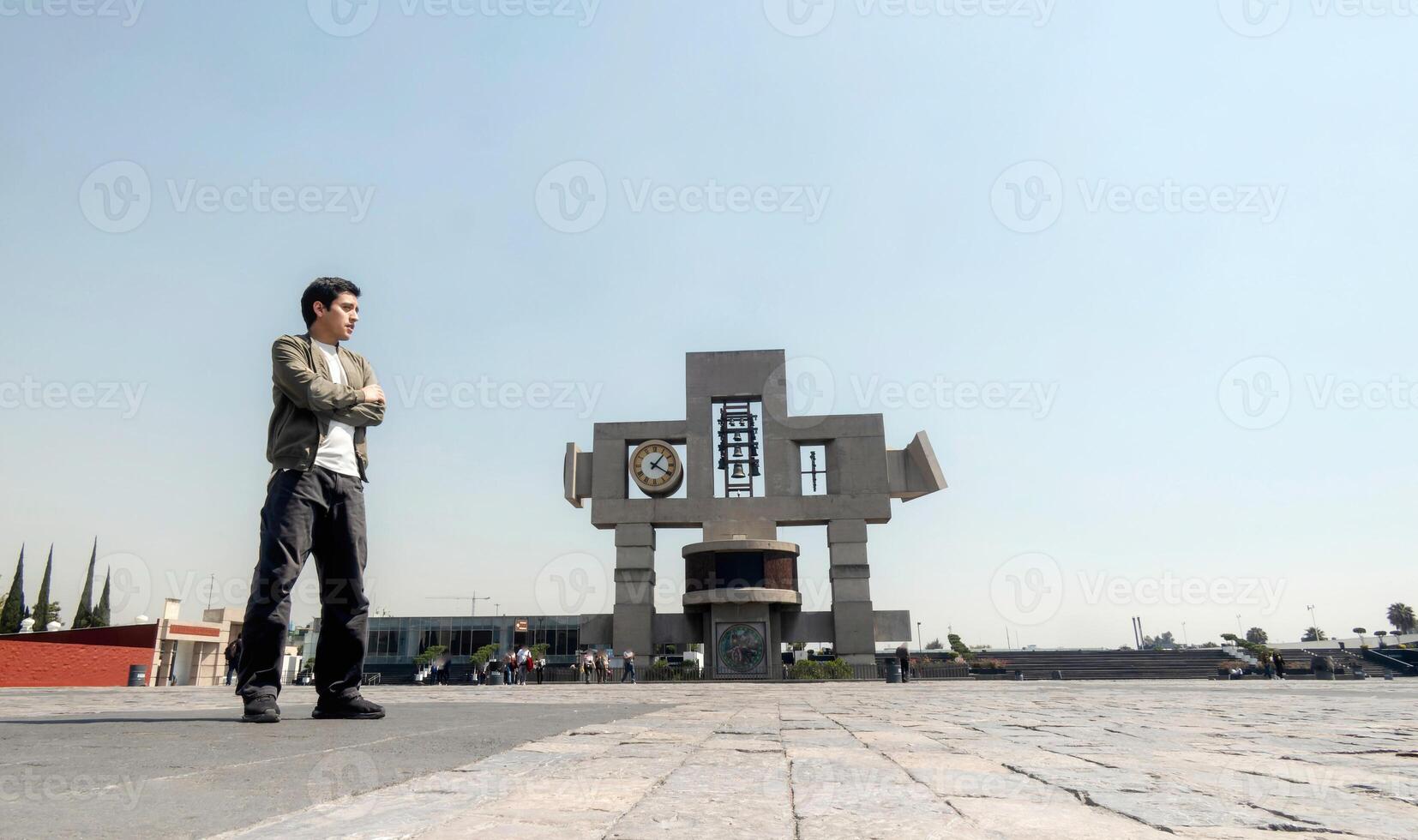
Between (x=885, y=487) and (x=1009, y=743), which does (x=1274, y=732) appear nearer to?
(x=1009, y=743)

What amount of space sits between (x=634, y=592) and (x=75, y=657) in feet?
59.3

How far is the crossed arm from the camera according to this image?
3.88 metres

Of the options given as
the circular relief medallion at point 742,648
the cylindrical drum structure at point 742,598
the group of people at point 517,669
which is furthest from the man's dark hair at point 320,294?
the circular relief medallion at point 742,648

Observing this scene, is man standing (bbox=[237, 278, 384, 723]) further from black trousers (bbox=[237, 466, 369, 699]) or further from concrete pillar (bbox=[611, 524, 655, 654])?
concrete pillar (bbox=[611, 524, 655, 654])

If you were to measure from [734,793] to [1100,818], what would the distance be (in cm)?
90

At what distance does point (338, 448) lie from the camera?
4.05 metres

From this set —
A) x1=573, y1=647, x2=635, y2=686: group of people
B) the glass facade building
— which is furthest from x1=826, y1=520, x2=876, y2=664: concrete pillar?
the glass facade building

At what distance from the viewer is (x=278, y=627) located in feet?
12.0

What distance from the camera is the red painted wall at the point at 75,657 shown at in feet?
69.8

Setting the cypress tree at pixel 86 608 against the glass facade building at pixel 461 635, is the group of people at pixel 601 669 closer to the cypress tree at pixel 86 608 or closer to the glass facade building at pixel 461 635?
the glass facade building at pixel 461 635

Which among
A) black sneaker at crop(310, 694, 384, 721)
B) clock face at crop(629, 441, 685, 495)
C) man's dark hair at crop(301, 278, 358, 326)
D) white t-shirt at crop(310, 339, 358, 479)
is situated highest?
clock face at crop(629, 441, 685, 495)

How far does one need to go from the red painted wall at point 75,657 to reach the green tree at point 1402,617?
115 metres

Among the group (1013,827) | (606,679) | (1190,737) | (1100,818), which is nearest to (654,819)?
(1013,827)

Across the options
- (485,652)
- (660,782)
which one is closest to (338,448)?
(660,782)
